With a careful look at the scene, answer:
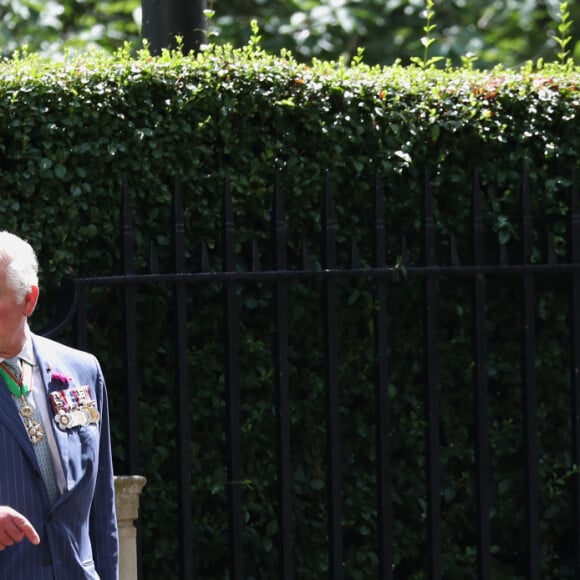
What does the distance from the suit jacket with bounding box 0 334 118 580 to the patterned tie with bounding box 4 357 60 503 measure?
0.02 meters

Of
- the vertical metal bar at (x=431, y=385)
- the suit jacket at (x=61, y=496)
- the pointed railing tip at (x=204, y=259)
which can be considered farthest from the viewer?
the vertical metal bar at (x=431, y=385)

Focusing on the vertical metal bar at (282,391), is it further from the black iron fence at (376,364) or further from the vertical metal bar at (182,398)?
the vertical metal bar at (182,398)

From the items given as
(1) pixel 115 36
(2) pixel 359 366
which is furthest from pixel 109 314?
(1) pixel 115 36

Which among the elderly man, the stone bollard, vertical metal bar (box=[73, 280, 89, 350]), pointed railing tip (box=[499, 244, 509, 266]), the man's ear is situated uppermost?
pointed railing tip (box=[499, 244, 509, 266])

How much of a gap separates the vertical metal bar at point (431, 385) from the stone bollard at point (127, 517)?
1.10 m

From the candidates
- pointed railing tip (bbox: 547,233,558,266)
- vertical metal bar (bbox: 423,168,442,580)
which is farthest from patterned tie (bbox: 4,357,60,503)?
pointed railing tip (bbox: 547,233,558,266)

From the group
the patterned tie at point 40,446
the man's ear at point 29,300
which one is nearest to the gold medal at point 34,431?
the patterned tie at point 40,446

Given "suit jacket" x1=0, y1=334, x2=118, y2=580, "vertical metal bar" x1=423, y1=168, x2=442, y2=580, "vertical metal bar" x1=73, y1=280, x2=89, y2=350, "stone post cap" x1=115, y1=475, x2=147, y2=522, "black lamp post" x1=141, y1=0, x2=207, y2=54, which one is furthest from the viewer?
"black lamp post" x1=141, y1=0, x2=207, y2=54

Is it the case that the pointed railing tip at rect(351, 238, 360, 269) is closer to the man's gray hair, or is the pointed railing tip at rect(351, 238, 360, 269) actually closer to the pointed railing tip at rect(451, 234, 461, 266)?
the pointed railing tip at rect(451, 234, 461, 266)

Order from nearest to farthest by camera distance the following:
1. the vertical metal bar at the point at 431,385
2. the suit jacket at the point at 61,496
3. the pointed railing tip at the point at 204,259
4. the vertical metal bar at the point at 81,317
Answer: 1. the suit jacket at the point at 61,496
2. the vertical metal bar at the point at 81,317
3. the pointed railing tip at the point at 204,259
4. the vertical metal bar at the point at 431,385

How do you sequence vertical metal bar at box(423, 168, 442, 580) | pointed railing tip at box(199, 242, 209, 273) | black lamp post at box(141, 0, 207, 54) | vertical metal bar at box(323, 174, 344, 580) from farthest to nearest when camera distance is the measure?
black lamp post at box(141, 0, 207, 54) < vertical metal bar at box(423, 168, 442, 580) < vertical metal bar at box(323, 174, 344, 580) < pointed railing tip at box(199, 242, 209, 273)

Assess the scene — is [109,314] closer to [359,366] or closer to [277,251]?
[277,251]

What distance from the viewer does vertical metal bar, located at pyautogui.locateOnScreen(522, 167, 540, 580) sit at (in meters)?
4.76

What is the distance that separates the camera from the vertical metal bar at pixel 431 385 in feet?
15.3
